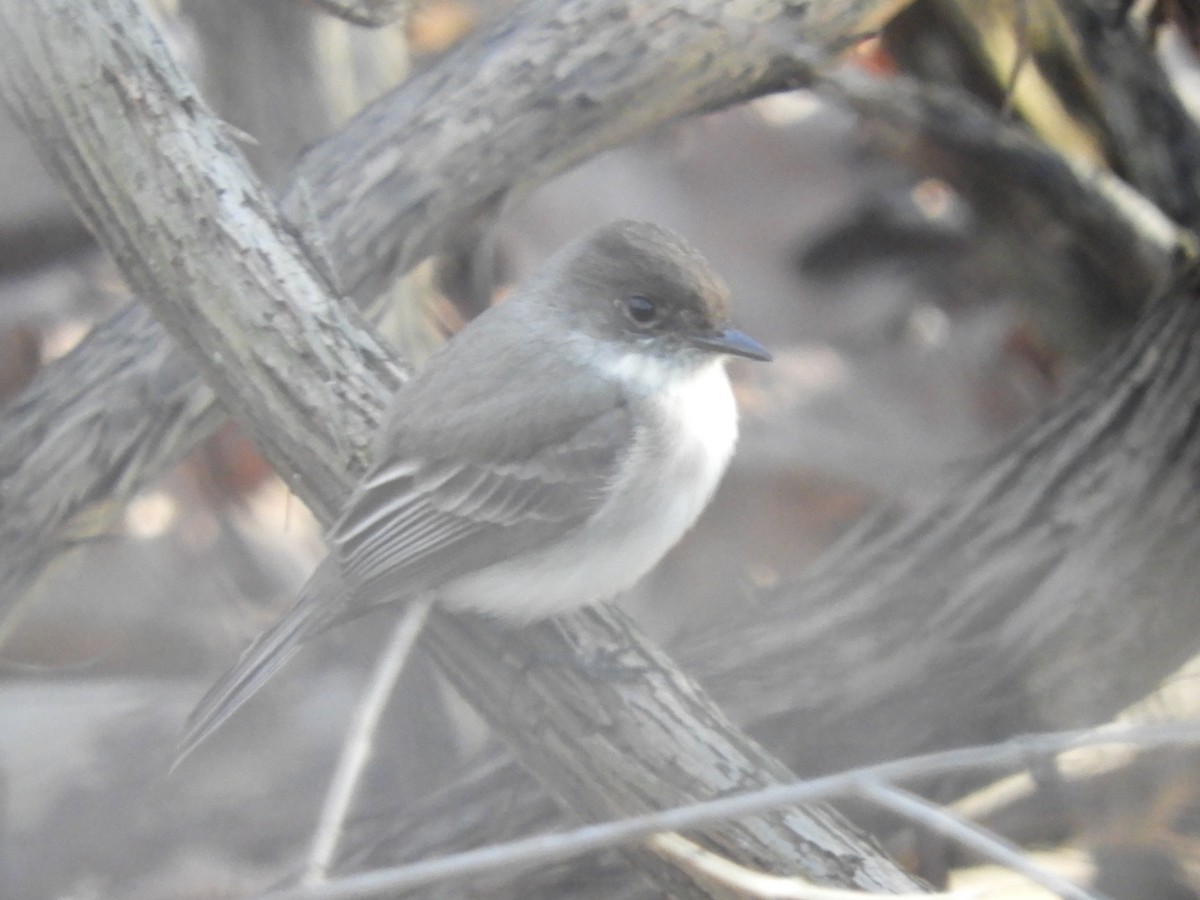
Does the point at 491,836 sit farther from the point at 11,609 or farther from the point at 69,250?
the point at 69,250

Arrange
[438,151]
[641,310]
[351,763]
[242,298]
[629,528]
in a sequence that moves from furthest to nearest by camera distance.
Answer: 1. [438,151]
2. [641,310]
3. [629,528]
4. [242,298]
5. [351,763]

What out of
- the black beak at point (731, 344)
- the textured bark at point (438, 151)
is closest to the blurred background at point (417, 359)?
the textured bark at point (438, 151)

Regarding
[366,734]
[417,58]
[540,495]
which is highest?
[417,58]

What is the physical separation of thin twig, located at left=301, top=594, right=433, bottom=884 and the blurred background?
56.4 inches

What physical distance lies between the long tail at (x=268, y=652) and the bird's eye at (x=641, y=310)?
32.7 inches

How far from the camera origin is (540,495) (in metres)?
3.01

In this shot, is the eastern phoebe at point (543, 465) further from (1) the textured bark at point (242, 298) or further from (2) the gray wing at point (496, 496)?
(1) the textured bark at point (242, 298)

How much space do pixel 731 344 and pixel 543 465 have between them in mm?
480

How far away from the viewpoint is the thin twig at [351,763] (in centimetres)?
185

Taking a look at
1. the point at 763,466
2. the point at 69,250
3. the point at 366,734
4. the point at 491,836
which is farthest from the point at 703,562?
the point at 366,734

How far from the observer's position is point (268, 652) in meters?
2.90

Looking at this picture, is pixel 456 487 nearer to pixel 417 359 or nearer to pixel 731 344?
pixel 731 344

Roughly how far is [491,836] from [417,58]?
327 cm

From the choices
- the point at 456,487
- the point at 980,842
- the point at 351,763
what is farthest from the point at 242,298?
the point at 980,842
